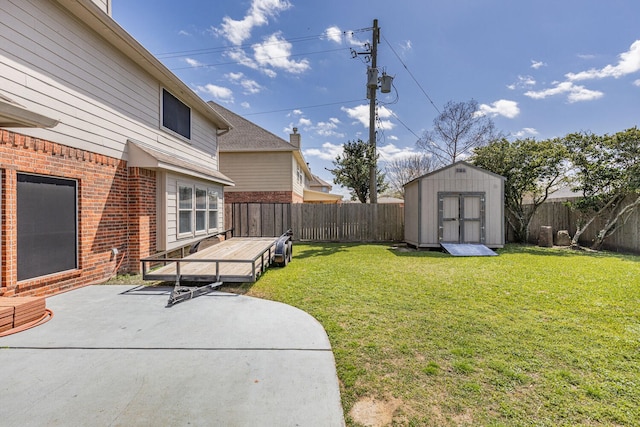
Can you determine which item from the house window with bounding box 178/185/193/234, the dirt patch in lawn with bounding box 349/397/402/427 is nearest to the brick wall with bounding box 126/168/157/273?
the house window with bounding box 178/185/193/234

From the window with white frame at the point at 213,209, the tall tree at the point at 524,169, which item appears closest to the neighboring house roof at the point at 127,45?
the window with white frame at the point at 213,209

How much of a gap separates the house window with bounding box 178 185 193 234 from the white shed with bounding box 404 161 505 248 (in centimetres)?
772

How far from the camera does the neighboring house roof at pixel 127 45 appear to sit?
15.2 feet

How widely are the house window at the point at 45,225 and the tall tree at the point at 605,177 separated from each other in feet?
48.5

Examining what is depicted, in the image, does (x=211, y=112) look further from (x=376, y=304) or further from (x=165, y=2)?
(x=376, y=304)

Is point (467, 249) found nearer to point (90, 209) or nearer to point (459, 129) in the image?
point (90, 209)

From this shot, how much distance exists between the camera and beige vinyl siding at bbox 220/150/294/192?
14867 millimetres

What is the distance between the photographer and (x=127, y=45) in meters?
5.57

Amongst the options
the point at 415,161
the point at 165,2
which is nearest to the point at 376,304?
the point at 165,2

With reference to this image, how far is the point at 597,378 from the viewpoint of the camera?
2344mm

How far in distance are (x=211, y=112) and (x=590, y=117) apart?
1567cm

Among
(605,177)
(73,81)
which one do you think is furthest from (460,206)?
(73,81)

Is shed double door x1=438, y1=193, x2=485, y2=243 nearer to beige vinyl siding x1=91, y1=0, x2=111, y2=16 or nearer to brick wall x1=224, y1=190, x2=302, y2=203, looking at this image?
brick wall x1=224, y1=190, x2=302, y2=203

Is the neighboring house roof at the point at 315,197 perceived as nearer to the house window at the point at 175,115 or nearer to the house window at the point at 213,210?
the house window at the point at 213,210
